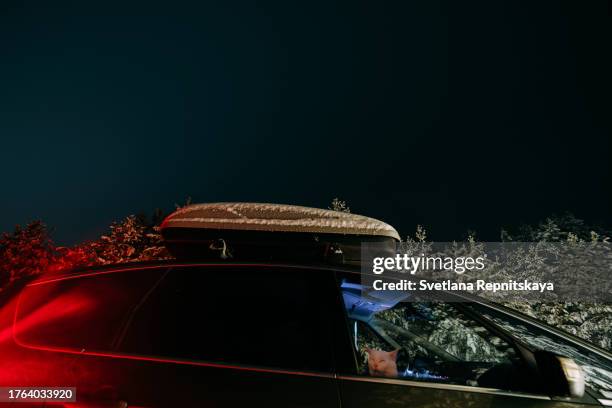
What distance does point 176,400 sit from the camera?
1.59 m

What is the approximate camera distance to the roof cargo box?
2.11 metres

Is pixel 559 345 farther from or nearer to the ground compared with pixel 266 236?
nearer to the ground

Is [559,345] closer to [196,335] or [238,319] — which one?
[238,319]

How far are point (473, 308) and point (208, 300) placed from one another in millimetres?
1296

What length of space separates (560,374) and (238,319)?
4.51 ft

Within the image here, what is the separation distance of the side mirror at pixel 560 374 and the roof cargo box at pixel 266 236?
34.8 inches

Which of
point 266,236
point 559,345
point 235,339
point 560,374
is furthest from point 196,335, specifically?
point 559,345

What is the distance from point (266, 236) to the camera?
2.10 m

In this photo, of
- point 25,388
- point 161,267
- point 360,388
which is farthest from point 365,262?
point 25,388
